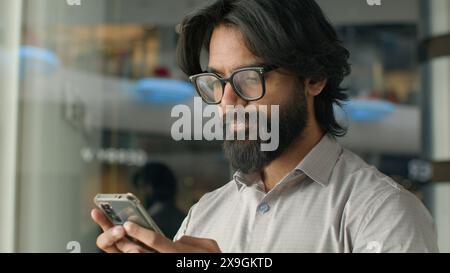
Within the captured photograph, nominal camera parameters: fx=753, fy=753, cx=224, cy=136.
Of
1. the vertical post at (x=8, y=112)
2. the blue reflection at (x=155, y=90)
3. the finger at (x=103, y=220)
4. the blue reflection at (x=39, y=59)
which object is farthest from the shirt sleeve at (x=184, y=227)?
the blue reflection at (x=39, y=59)

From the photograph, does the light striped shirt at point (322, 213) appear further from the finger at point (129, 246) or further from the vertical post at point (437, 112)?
the vertical post at point (437, 112)

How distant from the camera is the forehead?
1.64 m

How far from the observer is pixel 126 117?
3.51m

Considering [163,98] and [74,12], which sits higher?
[74,12]

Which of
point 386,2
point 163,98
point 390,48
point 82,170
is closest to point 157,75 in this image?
point 163,98

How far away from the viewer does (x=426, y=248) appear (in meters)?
1.51

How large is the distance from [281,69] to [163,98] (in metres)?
1.70

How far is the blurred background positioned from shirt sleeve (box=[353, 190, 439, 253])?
0.79 m

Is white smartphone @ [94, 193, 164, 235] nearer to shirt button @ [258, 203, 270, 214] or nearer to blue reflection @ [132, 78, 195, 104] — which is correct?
shirt button @ [258, 203, 270, 214]

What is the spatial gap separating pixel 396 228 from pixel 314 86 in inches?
16.2

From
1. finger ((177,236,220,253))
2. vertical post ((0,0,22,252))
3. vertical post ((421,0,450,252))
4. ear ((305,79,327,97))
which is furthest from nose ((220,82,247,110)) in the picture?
vertical post ((0,0,22,252))

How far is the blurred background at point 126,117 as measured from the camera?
101 inches

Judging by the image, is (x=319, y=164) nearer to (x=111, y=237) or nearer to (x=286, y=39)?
(x=286, y=39)
